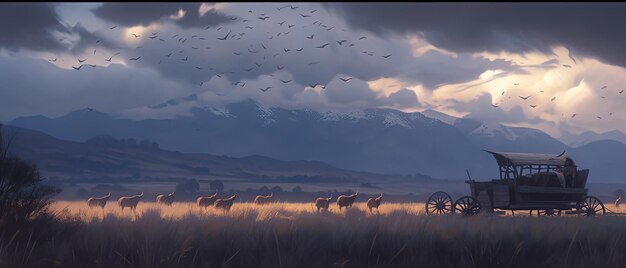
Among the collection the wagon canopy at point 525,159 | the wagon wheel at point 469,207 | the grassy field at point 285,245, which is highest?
the wagon canopy at point 525,159

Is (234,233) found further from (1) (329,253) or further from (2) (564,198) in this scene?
(2) (564,198)

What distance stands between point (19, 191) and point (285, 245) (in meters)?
4.77

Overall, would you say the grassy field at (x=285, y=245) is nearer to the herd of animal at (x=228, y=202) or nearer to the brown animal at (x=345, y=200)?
the herd of animal at (x=228, y=202)

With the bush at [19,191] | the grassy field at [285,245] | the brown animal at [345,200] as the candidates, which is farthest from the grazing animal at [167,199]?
the bush at [19,191]

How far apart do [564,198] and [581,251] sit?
12740 millimetres

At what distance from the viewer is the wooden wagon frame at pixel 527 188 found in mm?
23391

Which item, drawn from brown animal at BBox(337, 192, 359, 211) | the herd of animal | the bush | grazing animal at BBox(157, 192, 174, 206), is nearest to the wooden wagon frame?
the herd of animal

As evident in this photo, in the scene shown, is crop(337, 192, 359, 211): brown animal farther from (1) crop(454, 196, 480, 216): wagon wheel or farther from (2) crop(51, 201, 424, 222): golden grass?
(1) crop(454, 196, 480, 216): wagon wheel

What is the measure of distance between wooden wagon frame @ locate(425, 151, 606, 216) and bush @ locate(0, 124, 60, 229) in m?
14.7

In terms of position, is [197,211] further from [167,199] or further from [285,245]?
[285,245]

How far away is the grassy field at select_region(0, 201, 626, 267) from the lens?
9844 mm

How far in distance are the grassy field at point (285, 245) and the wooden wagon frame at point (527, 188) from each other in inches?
409

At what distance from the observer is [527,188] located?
23.3m

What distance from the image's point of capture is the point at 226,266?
9.80 m
